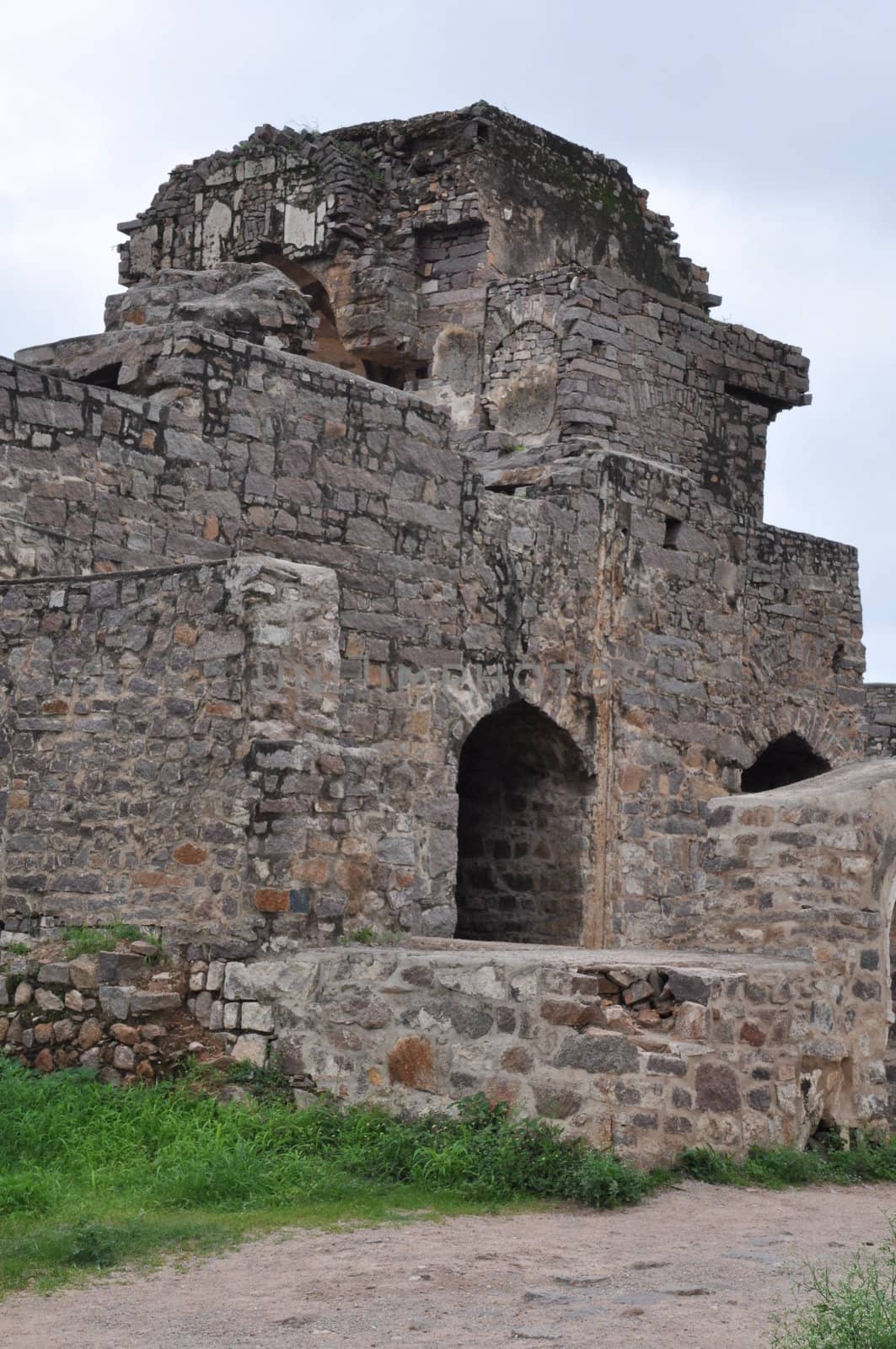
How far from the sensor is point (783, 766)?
660 inches

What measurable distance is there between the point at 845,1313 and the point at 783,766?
41.0ft

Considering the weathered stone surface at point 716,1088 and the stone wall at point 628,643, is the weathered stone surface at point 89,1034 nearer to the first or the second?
the weathered stone surface at point 716,1088

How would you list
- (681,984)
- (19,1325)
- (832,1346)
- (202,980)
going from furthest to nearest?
(202,980) → (681,984) → (19,1325) → (832,1346)

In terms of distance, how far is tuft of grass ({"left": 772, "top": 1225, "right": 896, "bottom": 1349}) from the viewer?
4.33 m

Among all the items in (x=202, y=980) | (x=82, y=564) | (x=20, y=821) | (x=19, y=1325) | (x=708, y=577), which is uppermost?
(x=708, y=577)

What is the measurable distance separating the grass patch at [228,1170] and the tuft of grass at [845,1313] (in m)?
1.20

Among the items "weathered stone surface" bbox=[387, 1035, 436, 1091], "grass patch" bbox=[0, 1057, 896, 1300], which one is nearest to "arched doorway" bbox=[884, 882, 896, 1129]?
"grass patch" bbox=[0, 1057, 896, 1300]

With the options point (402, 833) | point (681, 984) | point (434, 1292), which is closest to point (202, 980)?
point (402, 833)

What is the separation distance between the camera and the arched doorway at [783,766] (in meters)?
16.3

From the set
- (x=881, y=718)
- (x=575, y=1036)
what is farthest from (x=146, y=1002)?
(x=881, y=718)

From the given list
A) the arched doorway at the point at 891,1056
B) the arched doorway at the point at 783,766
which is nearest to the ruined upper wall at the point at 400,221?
the arched doorway at the point at 783,766

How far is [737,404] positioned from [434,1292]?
1270 cm

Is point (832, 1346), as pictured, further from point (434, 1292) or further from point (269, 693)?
point (269, 693)

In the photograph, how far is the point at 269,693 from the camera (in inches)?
308
